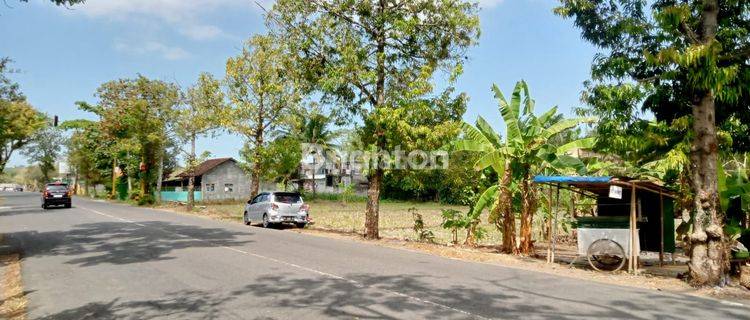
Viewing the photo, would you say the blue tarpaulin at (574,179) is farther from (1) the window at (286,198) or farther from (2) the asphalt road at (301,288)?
(1) the window at (286,198)

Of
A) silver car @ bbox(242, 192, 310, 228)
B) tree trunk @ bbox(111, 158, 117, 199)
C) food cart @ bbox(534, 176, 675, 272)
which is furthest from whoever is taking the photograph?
tree trunk @ bbox(111, 158, 117, 199)

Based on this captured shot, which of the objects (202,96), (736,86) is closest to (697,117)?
(736,86)

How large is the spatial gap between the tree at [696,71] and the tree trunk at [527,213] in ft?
13.6

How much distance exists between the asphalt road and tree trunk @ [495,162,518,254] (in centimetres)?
270

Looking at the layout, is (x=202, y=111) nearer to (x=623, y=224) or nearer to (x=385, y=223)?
(x=385, y=223)

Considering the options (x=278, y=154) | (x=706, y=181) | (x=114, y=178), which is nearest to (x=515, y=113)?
(x=706, y=181)

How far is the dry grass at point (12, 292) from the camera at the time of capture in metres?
7.29

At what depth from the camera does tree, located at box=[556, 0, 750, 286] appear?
31.4 ft

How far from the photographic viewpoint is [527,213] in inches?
583

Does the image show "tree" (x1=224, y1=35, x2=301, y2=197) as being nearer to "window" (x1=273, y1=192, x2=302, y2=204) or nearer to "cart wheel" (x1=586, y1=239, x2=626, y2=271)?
"window" (x1=273, y1=192, x2=302, y2=204)

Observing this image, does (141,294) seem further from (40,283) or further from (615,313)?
(615,313)

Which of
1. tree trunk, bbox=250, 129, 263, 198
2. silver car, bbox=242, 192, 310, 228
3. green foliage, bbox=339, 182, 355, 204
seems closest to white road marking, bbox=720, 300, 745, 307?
silver car, bbox=242, 192, 310, 228

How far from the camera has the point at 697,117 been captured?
10.3m

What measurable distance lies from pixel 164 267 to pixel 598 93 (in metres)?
10.3
